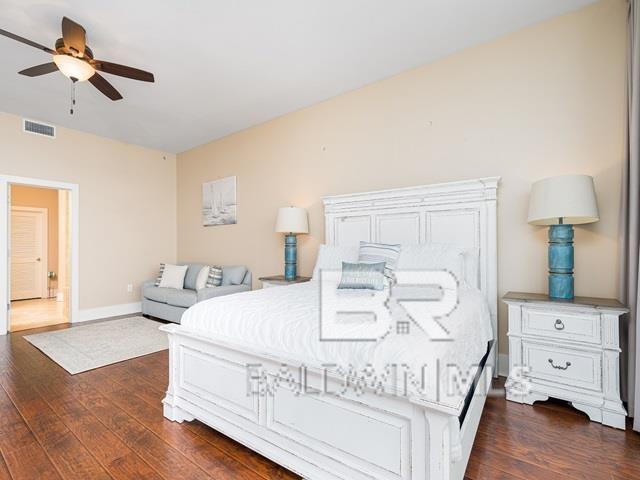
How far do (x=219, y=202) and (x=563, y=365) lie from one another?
187 inches

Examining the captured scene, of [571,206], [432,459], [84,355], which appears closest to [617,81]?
[571,206]

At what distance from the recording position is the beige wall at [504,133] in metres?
2.38

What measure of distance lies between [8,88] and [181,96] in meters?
1.82

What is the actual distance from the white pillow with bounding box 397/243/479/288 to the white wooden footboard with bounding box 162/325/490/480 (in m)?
0.90

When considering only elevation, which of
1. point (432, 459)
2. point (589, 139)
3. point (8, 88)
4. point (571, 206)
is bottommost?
point (432, 459)

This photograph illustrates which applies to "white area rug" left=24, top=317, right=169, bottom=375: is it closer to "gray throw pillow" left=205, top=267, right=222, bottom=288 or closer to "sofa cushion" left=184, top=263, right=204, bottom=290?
"sofa cushion" left=184, top=263, right=204, bottom=290

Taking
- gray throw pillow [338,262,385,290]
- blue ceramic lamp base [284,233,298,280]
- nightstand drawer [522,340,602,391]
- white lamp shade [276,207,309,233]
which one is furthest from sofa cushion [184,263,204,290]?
nightstand drawer [522,340,602,391]

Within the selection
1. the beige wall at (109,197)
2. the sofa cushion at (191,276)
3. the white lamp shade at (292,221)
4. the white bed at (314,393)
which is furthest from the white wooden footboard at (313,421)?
the beige wall at (109,197)

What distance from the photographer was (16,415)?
2145mm

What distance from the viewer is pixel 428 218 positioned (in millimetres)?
3057

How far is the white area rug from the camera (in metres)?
3.16

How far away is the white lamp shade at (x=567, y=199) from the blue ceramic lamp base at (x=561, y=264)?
0.40 ft

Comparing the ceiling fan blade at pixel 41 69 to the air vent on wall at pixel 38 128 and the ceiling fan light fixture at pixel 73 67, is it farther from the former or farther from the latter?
the air vent on wall at pixel 38 128

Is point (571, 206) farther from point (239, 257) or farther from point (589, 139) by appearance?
point (239, 257)
